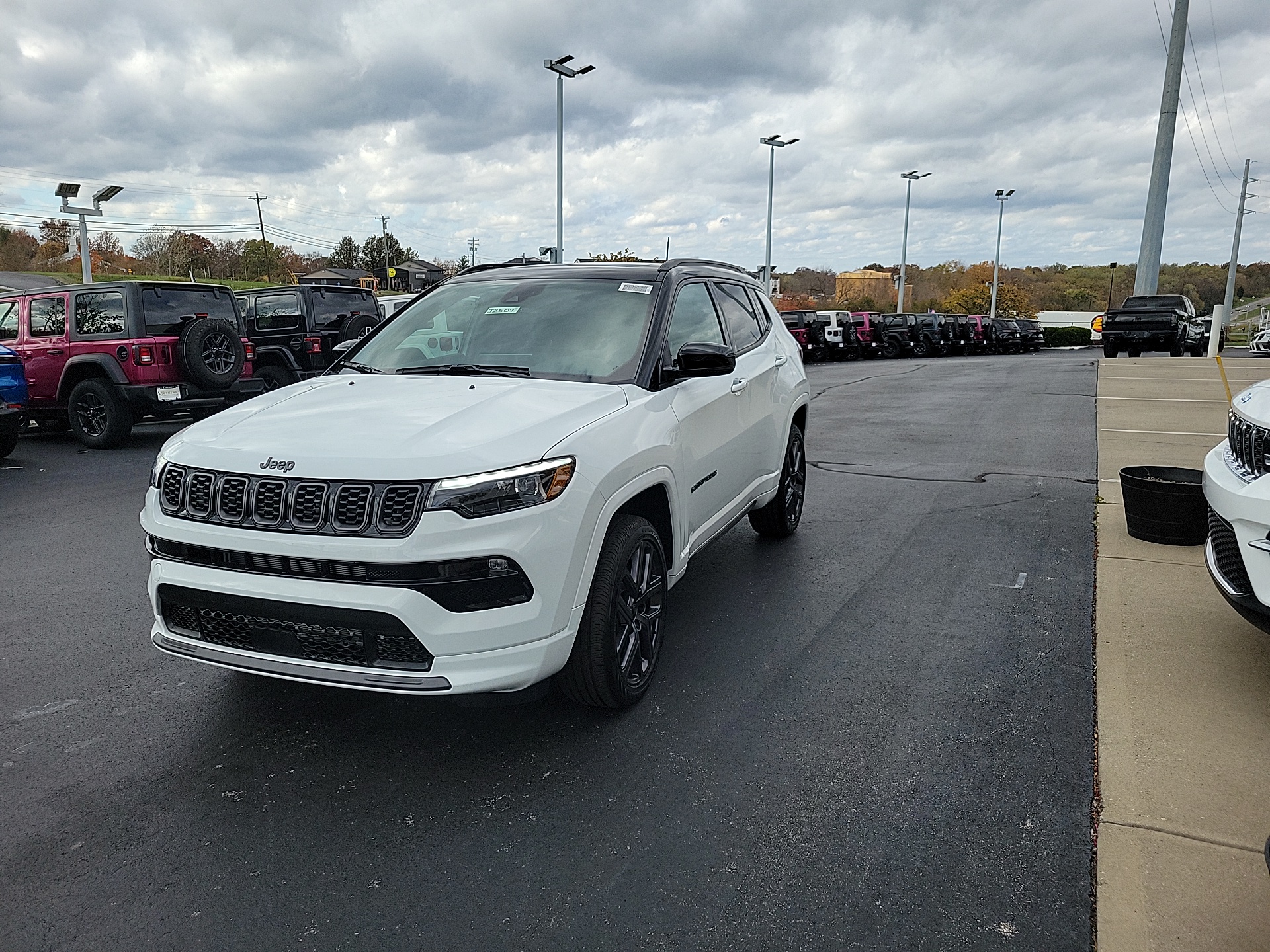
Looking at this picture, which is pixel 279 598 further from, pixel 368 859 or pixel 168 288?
pixel 168 288

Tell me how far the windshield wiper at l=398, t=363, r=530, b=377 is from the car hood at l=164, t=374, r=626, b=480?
2.8 inches

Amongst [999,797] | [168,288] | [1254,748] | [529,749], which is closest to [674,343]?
[529,749]

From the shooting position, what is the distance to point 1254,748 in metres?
3.46

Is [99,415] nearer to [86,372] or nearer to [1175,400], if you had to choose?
[86,372]

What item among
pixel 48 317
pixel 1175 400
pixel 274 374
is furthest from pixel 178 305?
pixel 1175 400

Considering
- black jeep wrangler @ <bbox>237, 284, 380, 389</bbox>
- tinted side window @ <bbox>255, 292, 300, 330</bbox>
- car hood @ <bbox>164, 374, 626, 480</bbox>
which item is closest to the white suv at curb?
car hood @ <bbox>164, 374, 626, 480</bbox>

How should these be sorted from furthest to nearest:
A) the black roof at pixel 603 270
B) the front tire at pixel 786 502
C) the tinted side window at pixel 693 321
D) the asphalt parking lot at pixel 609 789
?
the front tire at pixel 786 502, the black roof at pixel 603 270, the tinted side window at pixel 693 321, the asphalt parking lot at pixel 609 789

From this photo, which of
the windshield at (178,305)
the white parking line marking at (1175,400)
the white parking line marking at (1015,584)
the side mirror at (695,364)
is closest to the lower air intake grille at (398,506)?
the side mirror at (695,364)

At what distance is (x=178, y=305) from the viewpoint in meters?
11.6

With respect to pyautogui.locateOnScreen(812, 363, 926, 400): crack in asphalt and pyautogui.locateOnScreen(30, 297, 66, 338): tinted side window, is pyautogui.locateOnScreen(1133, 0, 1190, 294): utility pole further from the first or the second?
pyautogui.locateOnScreen(30, 297, 66, 338): tinted side window

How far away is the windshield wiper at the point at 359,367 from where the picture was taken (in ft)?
15.0

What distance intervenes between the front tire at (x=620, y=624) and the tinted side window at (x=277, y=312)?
42.2ft

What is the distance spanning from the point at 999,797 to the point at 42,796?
3.28 meters

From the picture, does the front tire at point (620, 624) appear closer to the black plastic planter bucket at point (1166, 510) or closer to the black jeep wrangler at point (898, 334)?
the black plastic planter bucket at point (1166, 510)
